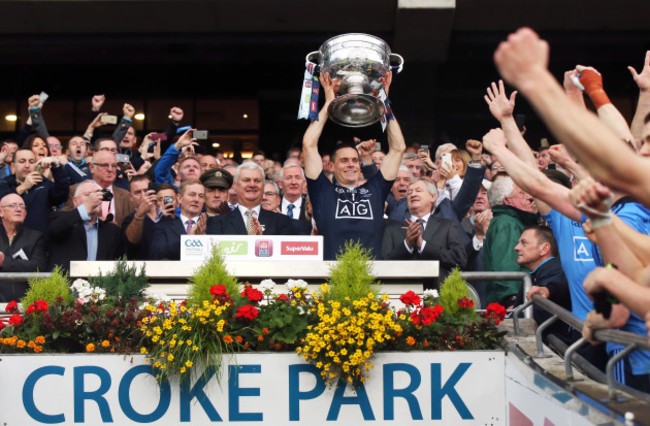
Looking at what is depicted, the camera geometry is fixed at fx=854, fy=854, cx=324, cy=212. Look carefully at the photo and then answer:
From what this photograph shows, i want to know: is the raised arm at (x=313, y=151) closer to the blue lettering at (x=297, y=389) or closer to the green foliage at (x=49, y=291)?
the blue lettering at (x=297, y=389)

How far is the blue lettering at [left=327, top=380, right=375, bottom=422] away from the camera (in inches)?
235

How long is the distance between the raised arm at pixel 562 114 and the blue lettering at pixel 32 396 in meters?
4.26

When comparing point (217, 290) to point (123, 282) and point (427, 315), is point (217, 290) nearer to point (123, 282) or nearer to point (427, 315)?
point (123, 282)

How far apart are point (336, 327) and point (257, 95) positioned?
44.2 ft

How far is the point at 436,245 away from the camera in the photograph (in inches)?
297

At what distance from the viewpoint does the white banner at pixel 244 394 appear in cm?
596

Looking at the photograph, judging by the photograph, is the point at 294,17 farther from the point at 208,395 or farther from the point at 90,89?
the point at 208,395

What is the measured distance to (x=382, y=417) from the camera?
5.96 metres

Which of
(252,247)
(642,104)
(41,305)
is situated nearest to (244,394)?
(252,247)

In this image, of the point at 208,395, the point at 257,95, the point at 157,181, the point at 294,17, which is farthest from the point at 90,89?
the point at 208,395

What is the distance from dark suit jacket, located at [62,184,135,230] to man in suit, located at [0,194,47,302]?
1081 millimetres

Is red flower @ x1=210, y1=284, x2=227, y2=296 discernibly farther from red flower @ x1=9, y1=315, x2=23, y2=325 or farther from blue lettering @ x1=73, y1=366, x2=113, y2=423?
red flower @ x1=9, y1=315, x2=23, y2=325

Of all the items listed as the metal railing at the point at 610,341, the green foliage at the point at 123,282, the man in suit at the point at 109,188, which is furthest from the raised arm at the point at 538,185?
the man in suit at the point at 109,188

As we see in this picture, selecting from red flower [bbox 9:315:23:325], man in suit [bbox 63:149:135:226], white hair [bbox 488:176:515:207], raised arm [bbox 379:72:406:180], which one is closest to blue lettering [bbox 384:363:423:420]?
raised arm [bbox 379:72:406:180]
